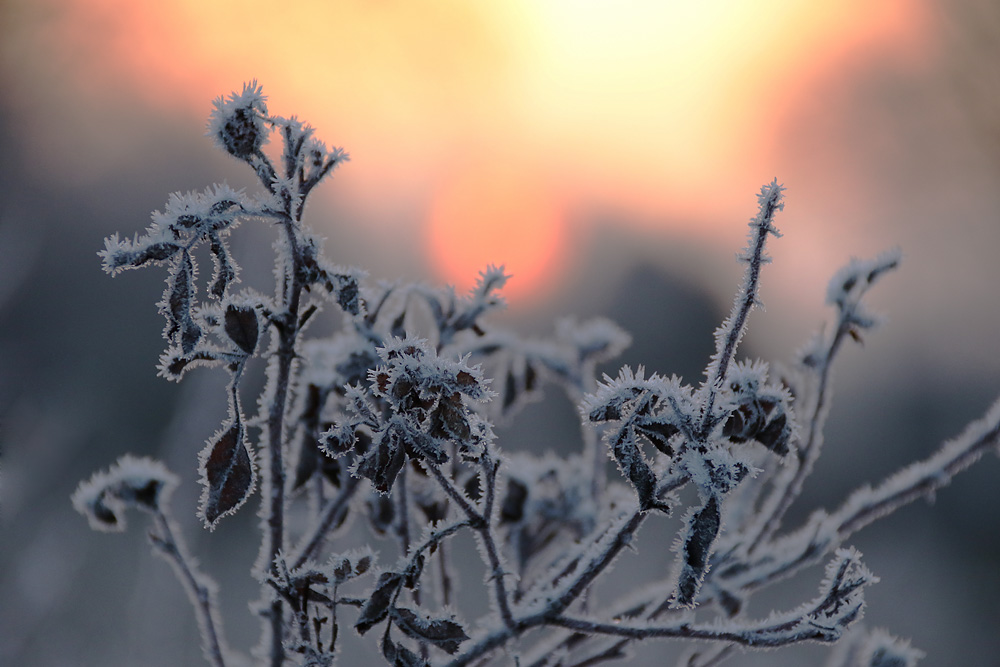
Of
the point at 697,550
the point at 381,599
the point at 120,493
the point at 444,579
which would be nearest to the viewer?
the point at 697,550

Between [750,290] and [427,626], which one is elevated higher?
[750,290]

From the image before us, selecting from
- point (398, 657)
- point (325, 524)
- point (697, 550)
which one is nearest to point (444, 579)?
point (325, 524)

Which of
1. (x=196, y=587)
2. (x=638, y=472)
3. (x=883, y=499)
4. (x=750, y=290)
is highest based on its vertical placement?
(x=883, y=499)

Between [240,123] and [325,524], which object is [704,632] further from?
[240,123]

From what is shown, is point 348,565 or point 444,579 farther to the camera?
point 444,579

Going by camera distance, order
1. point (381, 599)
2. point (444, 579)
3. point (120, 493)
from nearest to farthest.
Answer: point (381, 599), point (120, 493), point (444, 579)

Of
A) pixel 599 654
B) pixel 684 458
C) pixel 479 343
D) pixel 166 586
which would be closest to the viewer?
pixel 684 458

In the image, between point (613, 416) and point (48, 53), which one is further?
point (48, 53)

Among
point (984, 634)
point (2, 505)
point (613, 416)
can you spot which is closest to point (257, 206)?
point (613, 416)

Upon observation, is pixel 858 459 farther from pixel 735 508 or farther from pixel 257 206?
pixel 257 206
